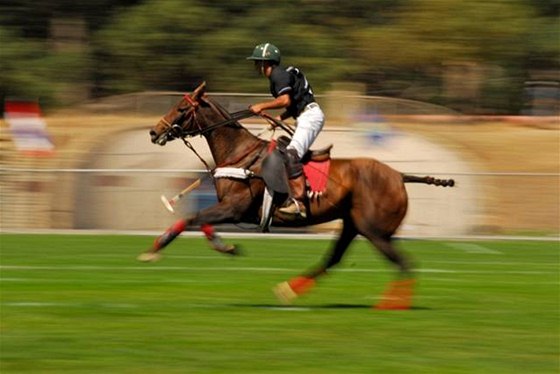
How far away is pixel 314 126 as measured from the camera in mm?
14688

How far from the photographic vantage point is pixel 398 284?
1420cm

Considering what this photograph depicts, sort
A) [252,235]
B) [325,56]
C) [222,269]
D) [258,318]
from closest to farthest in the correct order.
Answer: [258,318] → [222,269] → [252,235] → [325,56]

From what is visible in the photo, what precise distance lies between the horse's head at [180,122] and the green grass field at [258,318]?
184 centimetres

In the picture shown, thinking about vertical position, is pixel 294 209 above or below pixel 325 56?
above

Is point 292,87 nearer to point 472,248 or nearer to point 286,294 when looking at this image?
point 286,294

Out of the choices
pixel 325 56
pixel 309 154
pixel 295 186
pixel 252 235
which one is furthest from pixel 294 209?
pixel 325 56

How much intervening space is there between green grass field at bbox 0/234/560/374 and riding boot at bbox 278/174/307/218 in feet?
3.47

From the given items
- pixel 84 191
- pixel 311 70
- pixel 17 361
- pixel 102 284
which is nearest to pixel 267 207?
pixel 102 284

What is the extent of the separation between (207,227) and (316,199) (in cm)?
131

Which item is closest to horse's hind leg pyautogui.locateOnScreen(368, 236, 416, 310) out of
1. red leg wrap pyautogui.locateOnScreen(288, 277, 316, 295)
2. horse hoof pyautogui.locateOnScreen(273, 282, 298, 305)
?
red leg wrap pyautogui.locateOnScreen(288, 277, 316, 295)

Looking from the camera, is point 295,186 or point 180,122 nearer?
point 295,186

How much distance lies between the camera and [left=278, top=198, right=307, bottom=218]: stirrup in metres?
14.3

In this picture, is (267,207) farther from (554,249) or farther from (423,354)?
(554,249)

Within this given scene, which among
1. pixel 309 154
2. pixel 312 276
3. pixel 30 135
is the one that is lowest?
pixel 30 135
